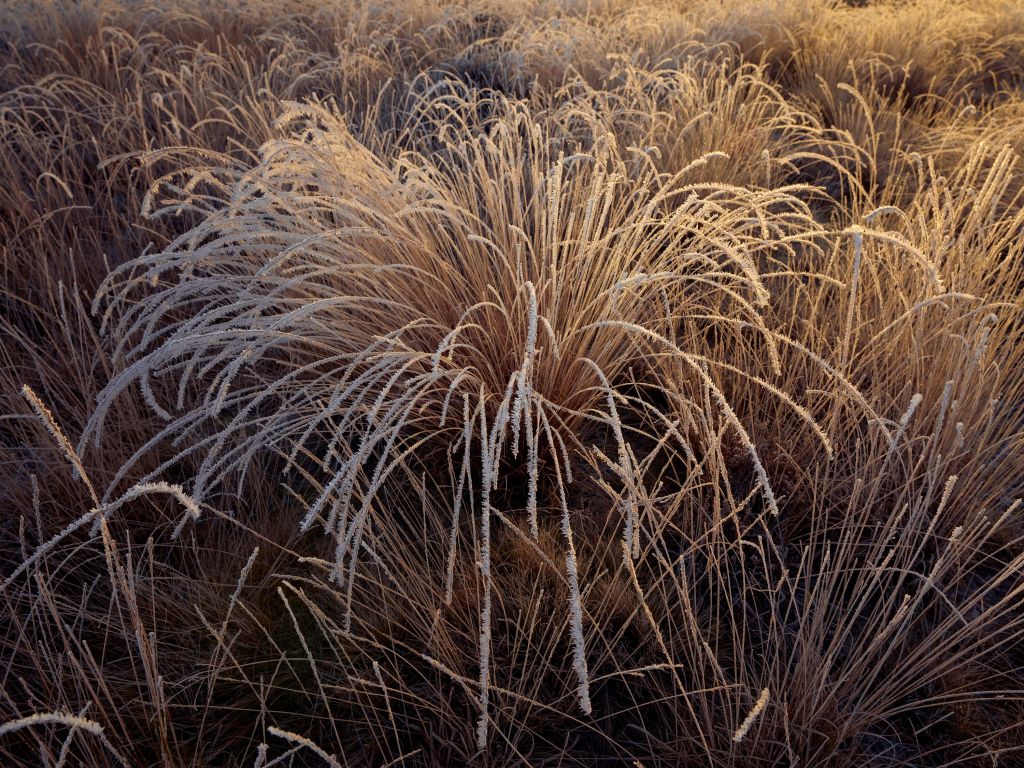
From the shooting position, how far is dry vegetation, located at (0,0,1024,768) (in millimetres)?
982

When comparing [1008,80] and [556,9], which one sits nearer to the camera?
[1008,80]

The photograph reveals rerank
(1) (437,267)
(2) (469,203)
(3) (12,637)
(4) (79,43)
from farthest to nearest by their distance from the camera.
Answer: (4) (79,43) → (2) (469,203) → (1) (437,267) → (3) (12,637)

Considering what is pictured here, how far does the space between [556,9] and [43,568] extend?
4.35 metres

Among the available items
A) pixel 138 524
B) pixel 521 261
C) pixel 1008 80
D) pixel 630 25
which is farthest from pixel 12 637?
pixel 1008 80

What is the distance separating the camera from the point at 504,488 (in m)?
1.37

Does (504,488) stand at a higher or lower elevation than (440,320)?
lower

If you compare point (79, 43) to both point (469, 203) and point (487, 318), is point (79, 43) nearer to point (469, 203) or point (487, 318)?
point (469, 203)

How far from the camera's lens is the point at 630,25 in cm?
379

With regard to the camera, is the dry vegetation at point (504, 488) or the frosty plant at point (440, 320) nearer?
the dry vegetation at point (504, 488)

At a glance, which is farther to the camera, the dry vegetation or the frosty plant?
the frosty plant

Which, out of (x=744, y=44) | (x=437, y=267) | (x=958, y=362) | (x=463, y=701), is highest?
(x=744, y=44)

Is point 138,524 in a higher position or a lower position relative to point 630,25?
lower

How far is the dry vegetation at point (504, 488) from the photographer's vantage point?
98 centimetres

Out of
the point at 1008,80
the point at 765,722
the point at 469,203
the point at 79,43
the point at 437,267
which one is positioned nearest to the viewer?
the point at 765,722
